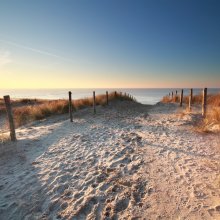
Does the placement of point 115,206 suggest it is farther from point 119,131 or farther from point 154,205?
point 119,131

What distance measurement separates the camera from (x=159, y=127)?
25.3ft

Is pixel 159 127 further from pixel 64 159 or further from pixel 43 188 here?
pixel 43 188

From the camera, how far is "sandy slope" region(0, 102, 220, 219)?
283 centimetres

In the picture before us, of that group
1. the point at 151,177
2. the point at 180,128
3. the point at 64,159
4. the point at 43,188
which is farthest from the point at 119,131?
the point at 43,188

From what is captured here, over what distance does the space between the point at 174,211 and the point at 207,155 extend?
7.71 feet

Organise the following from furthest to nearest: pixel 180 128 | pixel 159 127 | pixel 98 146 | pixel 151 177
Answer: pixel 159 127
pixel 180 128
pixel 98 146
pixel 151 177

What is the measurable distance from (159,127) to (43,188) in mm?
5400

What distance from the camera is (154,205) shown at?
288 centimetres

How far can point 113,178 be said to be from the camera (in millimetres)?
3705

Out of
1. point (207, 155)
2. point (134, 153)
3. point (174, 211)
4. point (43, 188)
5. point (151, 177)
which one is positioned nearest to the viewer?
point (174, 211)

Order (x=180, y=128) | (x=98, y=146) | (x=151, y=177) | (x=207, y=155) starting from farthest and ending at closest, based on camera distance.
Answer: (x=180, y=128)
(x=98, y=146)
(x=207, y=155)
(x=151, y=177)

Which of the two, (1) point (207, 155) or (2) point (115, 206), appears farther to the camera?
(1) point (207, 155)

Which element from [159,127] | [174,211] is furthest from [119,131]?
[174,211]

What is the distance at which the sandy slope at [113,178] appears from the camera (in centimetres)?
283
